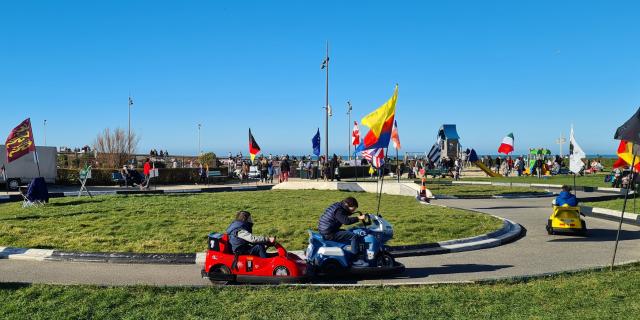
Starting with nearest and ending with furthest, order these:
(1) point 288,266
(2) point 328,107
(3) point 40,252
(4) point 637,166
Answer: (1) point 288,266
(3) point 40,252
(4) point 637,166
(2) point 328,107

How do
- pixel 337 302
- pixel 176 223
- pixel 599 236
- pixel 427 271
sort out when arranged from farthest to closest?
pixel 176 223 → pixel 599 236 → pixel 427 271 → pixel 337 302

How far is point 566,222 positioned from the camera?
12906 mm

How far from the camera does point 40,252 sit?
10.3 metres

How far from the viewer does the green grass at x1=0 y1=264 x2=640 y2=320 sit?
19.8 feet

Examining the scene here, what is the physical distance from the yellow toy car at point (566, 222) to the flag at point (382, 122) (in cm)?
442

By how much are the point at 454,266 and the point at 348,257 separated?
2136mm

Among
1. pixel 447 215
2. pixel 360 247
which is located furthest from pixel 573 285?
pixel 447 215

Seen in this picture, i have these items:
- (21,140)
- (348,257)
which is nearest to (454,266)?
(348,257)

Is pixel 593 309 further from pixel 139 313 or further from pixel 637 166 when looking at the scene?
pixel 637 166

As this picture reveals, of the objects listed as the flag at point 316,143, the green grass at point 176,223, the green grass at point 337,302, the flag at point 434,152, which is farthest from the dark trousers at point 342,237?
the flag at point 434,152

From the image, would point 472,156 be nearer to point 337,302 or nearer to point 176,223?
point 176,223

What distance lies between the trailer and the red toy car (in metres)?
24.0

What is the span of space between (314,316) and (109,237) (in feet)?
23.3

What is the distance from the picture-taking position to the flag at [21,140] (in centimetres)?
1902
